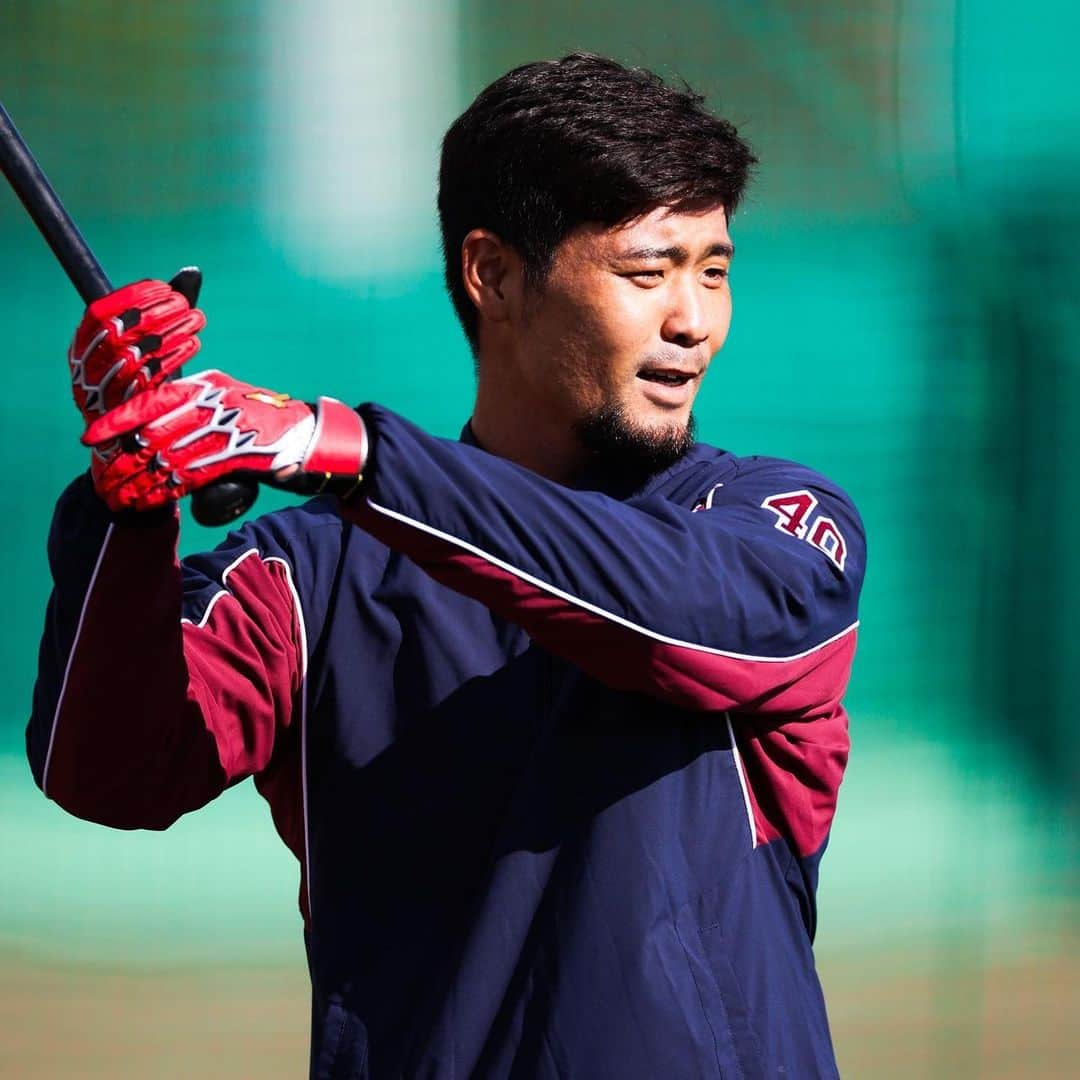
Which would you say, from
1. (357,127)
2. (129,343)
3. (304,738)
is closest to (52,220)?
(129,343)

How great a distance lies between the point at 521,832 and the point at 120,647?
32 cm

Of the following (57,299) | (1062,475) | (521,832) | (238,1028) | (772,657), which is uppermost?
(772,657)

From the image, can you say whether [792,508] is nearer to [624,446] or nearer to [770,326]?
[624,446]

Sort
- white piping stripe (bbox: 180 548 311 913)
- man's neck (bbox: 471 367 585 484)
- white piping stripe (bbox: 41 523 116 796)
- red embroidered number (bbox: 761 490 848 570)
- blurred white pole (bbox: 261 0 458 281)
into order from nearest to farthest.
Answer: white piping stripe (bbox: 41 523 116 796) → red embroidered number (bbox: 761 490 848 570) → white piping stripe (bbox: 180 548 311 913) → man's neck (bbox: 471 367 585 484) → blurred white pole (bbox: 261 0 458 281)

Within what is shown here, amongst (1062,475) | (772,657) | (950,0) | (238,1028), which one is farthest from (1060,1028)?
(772,657)

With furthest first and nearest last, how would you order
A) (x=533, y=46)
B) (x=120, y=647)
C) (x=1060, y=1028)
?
1. (x=533, y=46)
2. (x=1060, y=1028)
3. (x=120, y=647)

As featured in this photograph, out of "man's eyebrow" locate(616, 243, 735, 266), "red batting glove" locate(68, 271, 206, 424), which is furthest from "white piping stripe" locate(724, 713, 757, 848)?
"red batting glove" locate(68, 271, 206, 424)

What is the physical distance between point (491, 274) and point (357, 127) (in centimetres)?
157

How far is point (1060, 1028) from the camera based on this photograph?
9.24 ft

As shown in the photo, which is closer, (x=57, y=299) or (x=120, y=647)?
(x=120, y=647)

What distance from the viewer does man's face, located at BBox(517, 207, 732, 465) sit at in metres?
1.38

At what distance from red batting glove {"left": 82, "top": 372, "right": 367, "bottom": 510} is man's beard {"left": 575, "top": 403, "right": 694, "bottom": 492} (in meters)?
0.41

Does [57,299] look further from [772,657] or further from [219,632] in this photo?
[772,657]

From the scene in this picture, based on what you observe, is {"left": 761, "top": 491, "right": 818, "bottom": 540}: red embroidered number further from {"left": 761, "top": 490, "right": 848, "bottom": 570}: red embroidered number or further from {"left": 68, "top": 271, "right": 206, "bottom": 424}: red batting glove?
{"left": 68, "top": 271, "right": 206, "bottom": 424}: red batting glove
